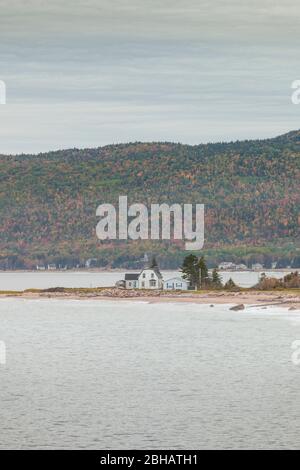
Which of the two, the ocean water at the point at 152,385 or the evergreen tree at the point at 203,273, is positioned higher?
the evergreen tree at the point at 203,273

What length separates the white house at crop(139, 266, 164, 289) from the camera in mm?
149500

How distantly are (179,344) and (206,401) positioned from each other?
30.0m

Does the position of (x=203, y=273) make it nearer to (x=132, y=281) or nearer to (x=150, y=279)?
(x=150, y=279)

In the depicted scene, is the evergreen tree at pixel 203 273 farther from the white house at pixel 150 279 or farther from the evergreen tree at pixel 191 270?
the white house at pixel 150 279

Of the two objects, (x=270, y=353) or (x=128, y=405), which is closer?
(x=128, y=405)

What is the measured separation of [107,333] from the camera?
91.1m

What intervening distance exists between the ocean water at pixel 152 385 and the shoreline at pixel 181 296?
902 inches

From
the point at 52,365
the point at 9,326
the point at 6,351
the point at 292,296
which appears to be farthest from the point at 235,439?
the point at 292,296

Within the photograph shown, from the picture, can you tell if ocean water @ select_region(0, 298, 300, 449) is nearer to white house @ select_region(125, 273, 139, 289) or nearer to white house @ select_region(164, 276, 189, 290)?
white house @ select_region(164, 276, 189, 290)

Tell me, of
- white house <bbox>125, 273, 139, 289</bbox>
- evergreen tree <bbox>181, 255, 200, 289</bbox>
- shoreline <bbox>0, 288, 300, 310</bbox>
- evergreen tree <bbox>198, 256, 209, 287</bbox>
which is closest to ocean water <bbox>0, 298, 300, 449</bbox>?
shoreline <bbox>0, 288, 300, 310</bbox>

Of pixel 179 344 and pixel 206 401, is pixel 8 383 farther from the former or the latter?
pixel 179 344

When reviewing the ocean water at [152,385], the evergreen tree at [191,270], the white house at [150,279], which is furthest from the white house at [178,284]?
the ocean water at [152,385]

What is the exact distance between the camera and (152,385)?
184 ft

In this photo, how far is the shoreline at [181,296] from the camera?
125000 millimetres
